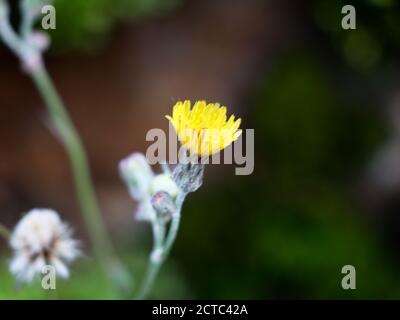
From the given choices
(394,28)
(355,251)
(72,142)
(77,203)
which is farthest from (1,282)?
(394,28)

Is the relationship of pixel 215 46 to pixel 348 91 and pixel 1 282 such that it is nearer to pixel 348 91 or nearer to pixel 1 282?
pixel 348 91

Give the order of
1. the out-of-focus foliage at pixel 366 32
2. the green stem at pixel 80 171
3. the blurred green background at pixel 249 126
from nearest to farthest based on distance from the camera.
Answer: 1. the green stem at pixel 80 171
2. the out-of-focus foliage at pixel 366 32
3. the blurred green background at pixel 249 126

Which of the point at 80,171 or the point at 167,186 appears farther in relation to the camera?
the point at 80,171

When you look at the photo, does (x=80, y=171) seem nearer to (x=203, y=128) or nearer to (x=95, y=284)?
(x=95, y=284)

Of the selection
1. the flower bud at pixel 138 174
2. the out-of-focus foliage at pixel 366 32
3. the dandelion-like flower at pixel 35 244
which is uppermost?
the out-of-focus foliage at pixel 366 32

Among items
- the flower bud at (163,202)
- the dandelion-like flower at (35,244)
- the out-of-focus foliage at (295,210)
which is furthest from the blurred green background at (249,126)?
the flower bud at (163,202)

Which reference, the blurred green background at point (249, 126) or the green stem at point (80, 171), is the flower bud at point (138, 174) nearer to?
the green stem at point (80, 171)

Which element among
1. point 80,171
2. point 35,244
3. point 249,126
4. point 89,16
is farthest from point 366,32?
point 35,244
